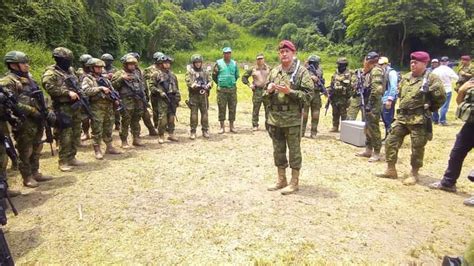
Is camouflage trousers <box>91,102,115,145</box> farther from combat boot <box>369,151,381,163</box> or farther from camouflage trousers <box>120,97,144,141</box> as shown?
combat boot <box>369,151,381,163</box>

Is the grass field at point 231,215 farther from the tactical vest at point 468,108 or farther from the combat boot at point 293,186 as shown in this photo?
the tactical vest at point 468,108

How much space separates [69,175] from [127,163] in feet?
3.46

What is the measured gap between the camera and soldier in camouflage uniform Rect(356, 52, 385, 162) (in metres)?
6.77

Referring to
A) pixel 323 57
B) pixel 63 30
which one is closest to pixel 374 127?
pixel 63 30

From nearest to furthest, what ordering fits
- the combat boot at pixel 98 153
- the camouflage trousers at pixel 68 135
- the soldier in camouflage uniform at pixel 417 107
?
the soldier in camouflage uniform at pixel 417 107, the camouflage trousers at pixel 68 135, the combat boot at pixel 98 153

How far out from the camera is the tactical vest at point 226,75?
9.05 m

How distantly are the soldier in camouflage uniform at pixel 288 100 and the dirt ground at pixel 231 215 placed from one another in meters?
0.72

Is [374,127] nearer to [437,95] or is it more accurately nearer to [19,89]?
[437,95]

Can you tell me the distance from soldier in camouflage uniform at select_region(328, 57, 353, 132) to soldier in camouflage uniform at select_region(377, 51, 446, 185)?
289 centimetres

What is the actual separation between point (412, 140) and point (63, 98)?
19.0 ft

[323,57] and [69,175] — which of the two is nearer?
[69,175]

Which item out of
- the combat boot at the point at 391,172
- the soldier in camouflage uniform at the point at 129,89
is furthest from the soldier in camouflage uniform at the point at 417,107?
the soldier in camouflage uniform at the point at 129,89

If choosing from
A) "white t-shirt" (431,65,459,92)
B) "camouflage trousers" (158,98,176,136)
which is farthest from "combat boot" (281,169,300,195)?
"white t-shirt" (431,65,459,92)

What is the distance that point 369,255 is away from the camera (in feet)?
12.0
